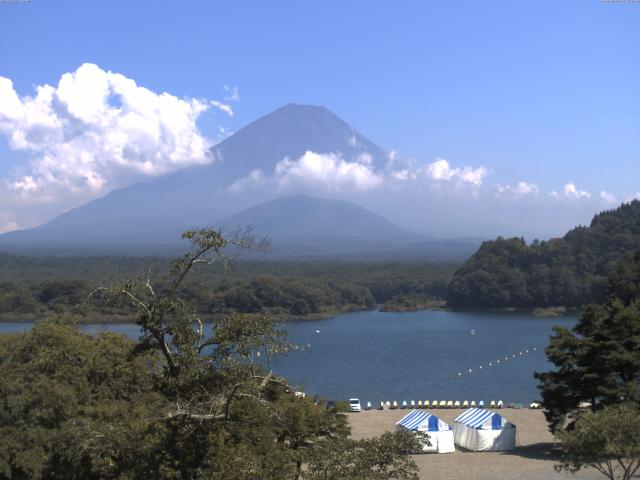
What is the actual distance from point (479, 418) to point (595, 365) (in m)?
3.02

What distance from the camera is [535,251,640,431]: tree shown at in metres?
13.9

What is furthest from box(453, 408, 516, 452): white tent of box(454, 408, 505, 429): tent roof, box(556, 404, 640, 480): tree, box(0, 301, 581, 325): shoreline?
box(0, 301, 581, 325): shoreline

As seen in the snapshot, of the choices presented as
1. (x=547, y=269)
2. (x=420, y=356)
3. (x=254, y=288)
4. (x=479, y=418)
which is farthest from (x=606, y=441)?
(x=547, y=269)

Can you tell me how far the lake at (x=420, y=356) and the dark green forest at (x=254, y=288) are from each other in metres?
2.11

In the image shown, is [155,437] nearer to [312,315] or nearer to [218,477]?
[218,477]

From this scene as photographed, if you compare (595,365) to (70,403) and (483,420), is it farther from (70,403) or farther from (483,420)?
(70,403)

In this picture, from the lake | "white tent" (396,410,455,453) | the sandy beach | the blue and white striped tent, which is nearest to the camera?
the sandy beach

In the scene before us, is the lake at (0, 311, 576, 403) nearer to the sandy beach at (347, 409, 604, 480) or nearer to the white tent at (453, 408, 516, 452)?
the sandy beach at (347, 409, 604, 480)

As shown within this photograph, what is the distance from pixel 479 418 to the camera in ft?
53.5

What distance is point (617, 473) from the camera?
11.6 metres

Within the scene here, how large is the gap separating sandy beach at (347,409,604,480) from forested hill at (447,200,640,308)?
33944mm

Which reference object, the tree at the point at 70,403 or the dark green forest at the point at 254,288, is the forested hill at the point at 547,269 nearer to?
the dark green forest at the point at 254,288

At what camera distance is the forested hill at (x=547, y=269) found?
Result: 54.2m

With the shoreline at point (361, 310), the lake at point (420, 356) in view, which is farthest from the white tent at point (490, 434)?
the shoreline at point (361, 310)
